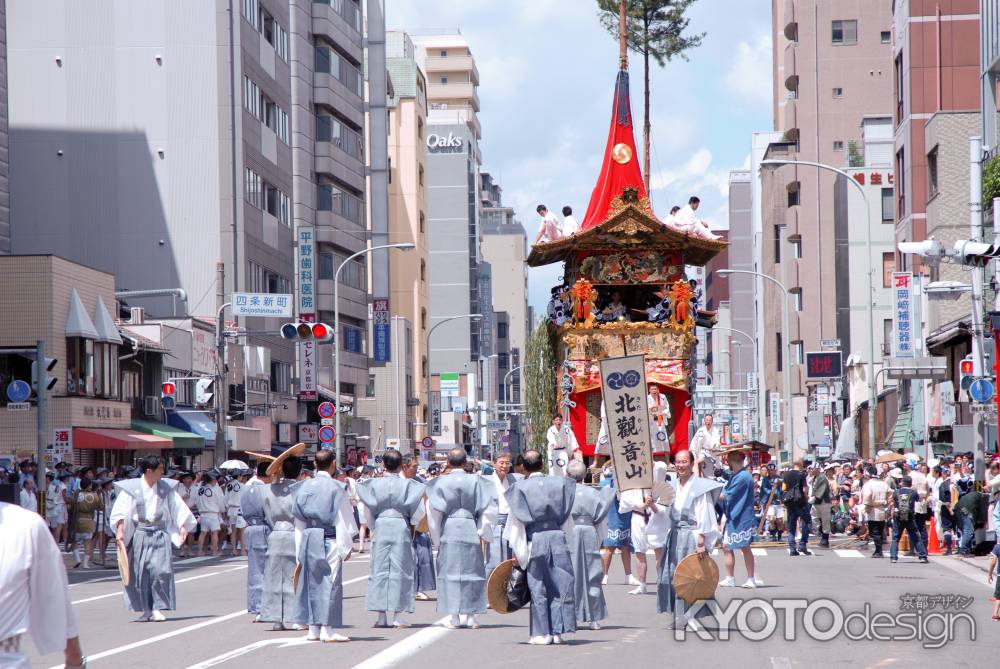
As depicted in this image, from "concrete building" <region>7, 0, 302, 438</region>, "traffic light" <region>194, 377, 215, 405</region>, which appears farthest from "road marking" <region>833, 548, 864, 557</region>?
"concrete building" <region>7, 0, 302, 438</region>

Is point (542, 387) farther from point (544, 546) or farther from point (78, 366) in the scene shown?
point (544, 546)

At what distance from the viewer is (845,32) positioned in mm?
70312

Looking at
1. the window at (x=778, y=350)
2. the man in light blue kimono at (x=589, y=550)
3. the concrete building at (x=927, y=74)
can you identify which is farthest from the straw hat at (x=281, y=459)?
the window at (x=778, y=350)

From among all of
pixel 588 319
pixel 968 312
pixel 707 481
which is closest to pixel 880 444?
pixel 968 312

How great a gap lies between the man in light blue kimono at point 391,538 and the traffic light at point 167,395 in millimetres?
29083

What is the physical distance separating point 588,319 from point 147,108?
27917 mm

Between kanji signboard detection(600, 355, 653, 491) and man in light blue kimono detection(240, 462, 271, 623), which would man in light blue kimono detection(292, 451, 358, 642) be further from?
kanji signboard detection(600, 355, 653, 491)

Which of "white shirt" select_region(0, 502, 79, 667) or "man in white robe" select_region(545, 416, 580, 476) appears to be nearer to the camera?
"white shirt" select_region(0, 502, 79, 667)

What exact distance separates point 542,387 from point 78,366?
12580 millimetres

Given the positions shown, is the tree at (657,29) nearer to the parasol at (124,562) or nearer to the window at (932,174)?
the window at (932,174)

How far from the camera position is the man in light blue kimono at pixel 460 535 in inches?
538

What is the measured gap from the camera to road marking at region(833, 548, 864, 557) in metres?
25.6

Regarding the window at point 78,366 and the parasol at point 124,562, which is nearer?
the parasol at point 124,562

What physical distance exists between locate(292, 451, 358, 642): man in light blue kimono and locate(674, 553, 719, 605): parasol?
297cm
